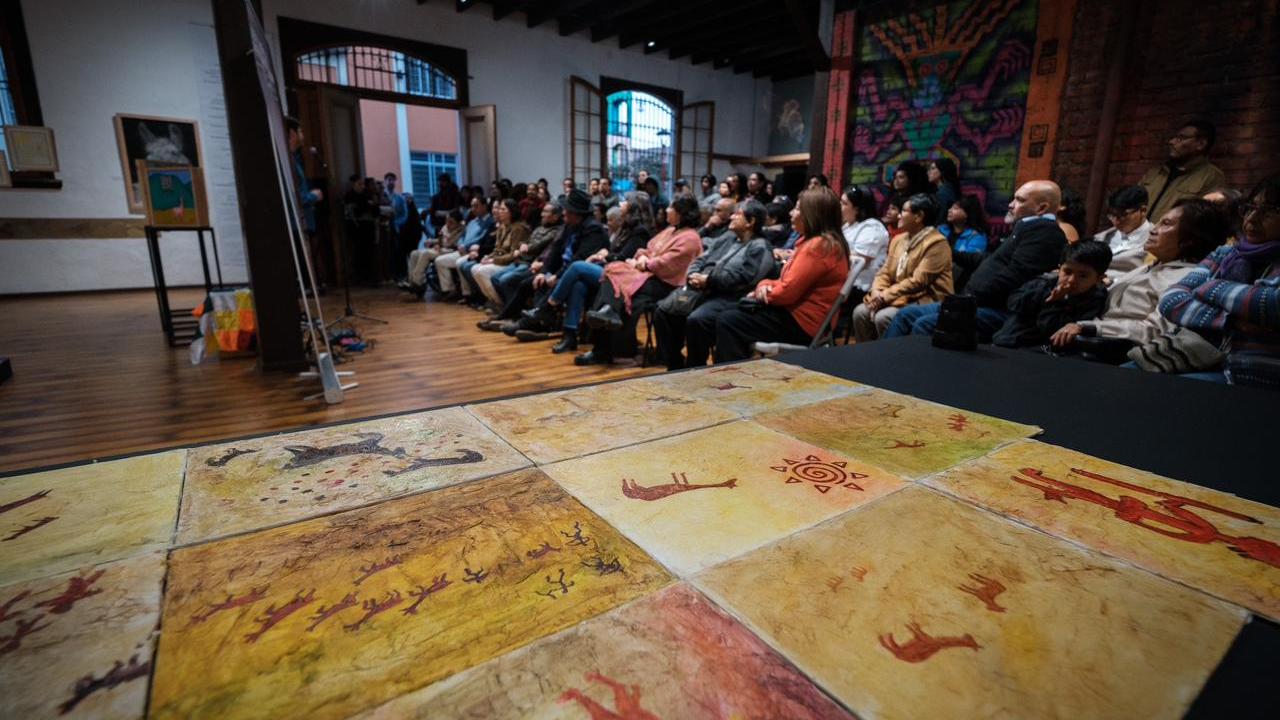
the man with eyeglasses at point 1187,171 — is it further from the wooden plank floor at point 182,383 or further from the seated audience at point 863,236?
the wooden plank floor at point 182,383

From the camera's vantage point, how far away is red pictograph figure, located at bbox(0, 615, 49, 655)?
606mm

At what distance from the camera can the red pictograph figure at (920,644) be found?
618 mm

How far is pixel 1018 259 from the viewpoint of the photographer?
2.67m

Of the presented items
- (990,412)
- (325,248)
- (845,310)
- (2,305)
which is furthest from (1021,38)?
(2,305)

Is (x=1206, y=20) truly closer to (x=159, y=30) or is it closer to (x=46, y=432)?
(x=46, y=432)

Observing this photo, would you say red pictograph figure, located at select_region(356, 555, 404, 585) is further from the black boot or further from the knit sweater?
the black boot

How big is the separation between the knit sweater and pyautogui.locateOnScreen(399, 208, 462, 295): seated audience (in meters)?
4.74

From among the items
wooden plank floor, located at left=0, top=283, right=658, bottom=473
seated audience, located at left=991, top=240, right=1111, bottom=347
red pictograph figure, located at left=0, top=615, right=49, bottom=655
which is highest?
seated audience, located at left=991, top=240, right=1111, bottom=347

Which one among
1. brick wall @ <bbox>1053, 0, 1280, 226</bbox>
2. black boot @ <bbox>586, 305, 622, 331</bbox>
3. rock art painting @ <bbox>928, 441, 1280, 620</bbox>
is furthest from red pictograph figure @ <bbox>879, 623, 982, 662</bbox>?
brick wall @ <bbox>1053, 0, 1280, 226</bbox>

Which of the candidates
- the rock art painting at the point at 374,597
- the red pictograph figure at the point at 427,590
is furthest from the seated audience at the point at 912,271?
the red pictograph figure at the point at 427,590

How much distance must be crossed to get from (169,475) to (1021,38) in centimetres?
558

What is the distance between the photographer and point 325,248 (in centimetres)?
700

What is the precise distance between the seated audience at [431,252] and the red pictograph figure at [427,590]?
6.22m

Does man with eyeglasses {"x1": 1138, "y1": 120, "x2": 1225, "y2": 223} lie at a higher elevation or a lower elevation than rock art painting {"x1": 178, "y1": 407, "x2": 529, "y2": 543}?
higher
